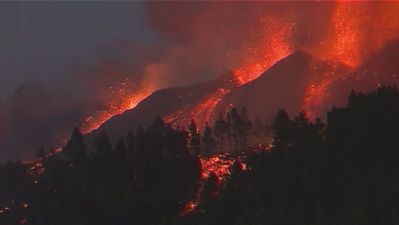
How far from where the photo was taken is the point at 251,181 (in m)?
110

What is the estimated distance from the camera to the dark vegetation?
90688 mm

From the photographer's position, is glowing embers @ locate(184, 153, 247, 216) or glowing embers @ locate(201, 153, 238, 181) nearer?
glowing embers @ locate(184, 153, 247, 216)

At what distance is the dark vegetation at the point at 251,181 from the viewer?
298ft

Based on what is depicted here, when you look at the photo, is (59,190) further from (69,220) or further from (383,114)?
(383,114)

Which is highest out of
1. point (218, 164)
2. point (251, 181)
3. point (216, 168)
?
point (218, 164)

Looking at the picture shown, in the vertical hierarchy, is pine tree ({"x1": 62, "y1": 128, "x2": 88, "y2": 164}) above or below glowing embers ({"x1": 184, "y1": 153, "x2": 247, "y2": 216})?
above

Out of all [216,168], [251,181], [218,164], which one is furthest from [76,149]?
[251,181]

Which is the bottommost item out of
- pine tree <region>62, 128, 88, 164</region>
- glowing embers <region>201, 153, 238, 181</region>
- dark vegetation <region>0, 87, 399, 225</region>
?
dark vegetation <region>0, 87, 399, 225</region>

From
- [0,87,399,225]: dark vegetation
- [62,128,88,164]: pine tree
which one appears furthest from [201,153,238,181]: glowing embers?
[62,128,88,164]: pine tree

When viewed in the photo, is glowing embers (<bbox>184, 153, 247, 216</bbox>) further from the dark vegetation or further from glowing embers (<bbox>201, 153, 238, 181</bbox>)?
the dark vegetation

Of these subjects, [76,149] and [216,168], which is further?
[76,149]

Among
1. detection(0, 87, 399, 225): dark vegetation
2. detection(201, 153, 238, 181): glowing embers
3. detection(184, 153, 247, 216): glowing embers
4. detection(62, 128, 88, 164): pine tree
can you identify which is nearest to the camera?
detection(0, 87, 399, 225): dark vegetation

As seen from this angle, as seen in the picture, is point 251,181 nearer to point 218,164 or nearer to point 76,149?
Answer: point 218,164

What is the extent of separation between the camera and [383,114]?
108 meters
